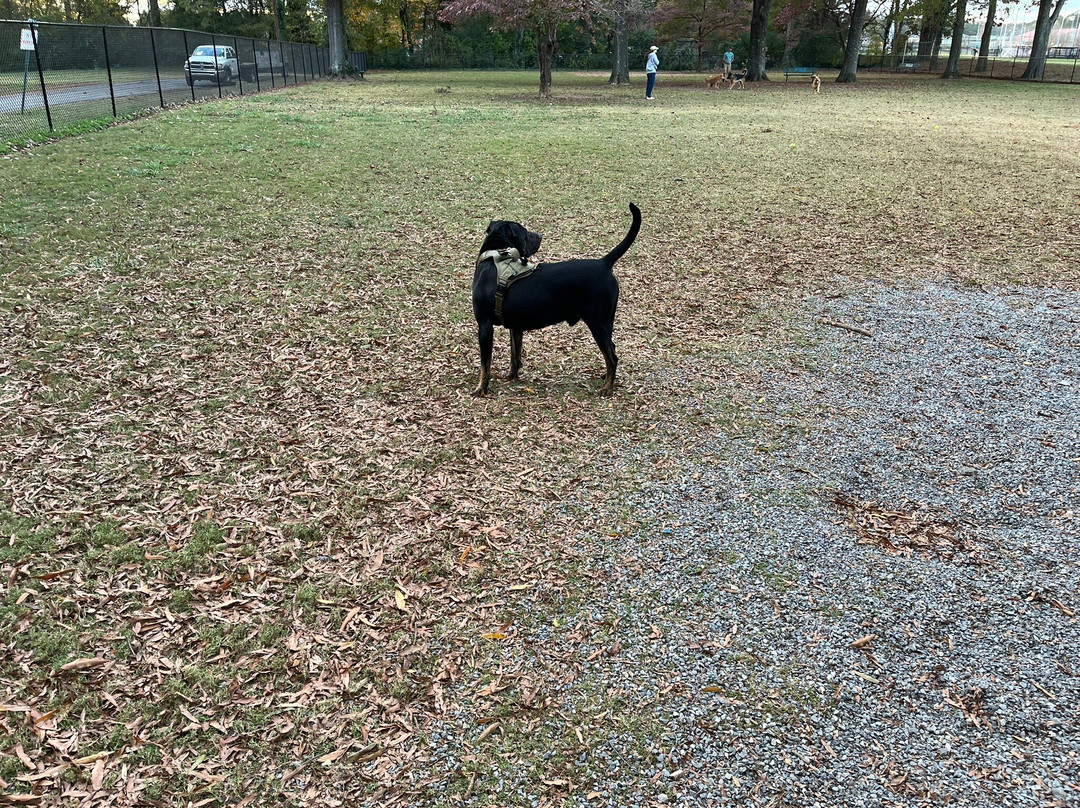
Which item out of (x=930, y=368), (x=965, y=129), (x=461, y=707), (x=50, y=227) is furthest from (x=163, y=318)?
(x=965, y=129)

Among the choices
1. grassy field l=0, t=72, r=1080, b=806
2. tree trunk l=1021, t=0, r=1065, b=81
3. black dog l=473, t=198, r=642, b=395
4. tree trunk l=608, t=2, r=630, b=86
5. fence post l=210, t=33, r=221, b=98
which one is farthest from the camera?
tree trunk l=1021, t=0, r=1065, b=81

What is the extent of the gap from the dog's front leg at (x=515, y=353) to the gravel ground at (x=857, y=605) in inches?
46.7

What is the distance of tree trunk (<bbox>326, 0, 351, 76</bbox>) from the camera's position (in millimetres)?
33094

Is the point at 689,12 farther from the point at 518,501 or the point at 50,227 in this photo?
the point at 518,501

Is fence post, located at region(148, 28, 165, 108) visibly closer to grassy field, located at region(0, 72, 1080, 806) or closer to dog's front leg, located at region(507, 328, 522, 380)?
grassy field, located at region(0, 72, 1080, 806)

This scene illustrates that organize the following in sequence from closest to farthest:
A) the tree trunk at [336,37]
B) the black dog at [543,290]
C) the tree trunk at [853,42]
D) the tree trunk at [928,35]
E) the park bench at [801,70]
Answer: the black dog at [543,290] < the tree trunk at [853,42] < the tree trunk at [336,37] < the park bench at [801,70] < the tree trunk at [928,35]

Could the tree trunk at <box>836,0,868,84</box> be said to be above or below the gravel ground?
above

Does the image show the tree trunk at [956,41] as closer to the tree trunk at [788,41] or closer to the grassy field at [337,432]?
the tree trunk at [788,41]

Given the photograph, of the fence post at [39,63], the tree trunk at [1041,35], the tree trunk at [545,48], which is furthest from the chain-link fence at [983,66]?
the fence post at [39,63]

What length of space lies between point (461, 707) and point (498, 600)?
56 centimetres

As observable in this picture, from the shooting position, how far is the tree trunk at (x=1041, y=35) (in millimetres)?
31953

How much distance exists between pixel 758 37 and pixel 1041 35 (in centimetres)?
1278

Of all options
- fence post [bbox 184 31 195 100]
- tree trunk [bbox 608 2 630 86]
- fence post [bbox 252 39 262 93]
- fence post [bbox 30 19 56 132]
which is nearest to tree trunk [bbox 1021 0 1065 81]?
tree trunk [bbox 608 2 630 86]

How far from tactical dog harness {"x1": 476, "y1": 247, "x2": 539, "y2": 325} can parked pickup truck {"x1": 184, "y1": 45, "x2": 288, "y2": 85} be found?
20.1 metres
